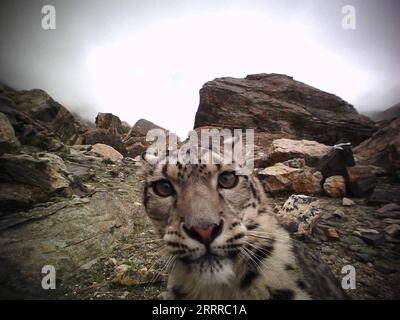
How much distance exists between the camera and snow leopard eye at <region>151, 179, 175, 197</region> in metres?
2.50

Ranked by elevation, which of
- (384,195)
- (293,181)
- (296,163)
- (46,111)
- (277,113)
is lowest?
(384,195)

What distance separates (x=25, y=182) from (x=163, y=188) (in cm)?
397

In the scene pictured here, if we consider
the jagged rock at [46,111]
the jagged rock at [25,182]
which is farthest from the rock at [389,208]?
the jagged rock at [46,111]

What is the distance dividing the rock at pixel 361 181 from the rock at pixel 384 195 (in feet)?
0.55

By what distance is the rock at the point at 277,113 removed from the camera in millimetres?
15172

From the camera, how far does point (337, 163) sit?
6855 mm

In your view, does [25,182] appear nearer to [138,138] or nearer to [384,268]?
[384,268]

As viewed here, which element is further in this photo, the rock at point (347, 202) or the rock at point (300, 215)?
the rock at point (347, 202)

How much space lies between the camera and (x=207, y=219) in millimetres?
1971

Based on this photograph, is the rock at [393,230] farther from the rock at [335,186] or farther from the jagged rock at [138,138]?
the jagged rock at [138,138]

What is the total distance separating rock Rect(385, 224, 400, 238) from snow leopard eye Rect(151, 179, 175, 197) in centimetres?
415

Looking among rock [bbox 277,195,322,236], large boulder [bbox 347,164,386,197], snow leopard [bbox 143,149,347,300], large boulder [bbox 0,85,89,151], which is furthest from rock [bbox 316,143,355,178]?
large boulder [bbox 0,85,89,151]

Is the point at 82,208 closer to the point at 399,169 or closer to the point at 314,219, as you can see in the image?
the point at 314,219

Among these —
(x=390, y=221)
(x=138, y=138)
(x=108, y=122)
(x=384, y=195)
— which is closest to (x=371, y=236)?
(x=390, y=221)
